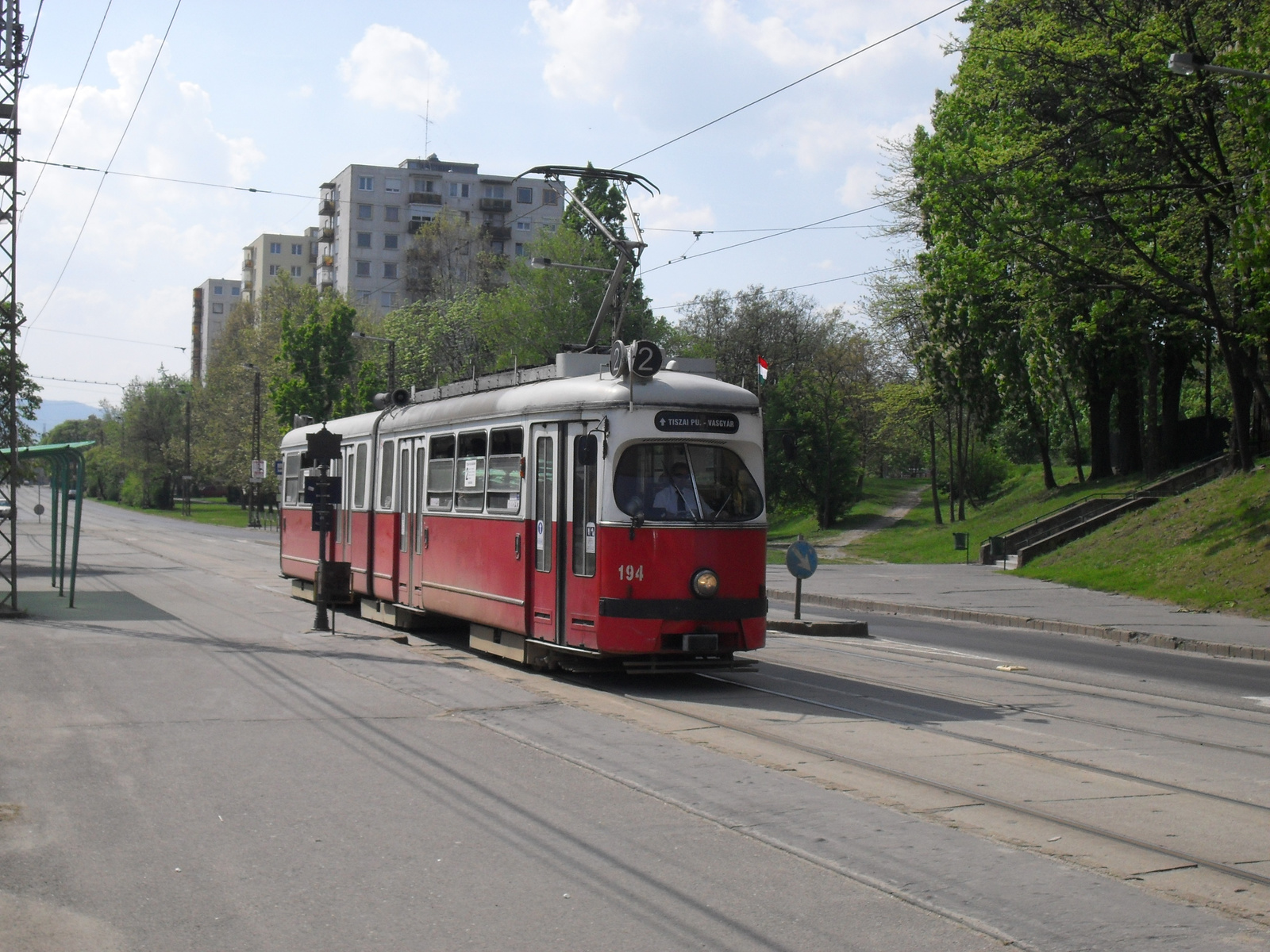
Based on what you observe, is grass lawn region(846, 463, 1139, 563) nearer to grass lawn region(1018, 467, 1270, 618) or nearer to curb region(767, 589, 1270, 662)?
grass lawn region(1018, 467, 1270, 618)

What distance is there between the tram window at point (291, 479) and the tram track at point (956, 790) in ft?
44.0

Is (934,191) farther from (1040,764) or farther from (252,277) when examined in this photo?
(252,277)

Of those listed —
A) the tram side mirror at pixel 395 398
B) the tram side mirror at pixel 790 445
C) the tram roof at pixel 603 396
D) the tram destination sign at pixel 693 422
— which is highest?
the tram side mirror at pixel 395 398

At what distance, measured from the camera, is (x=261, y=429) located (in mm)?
79000

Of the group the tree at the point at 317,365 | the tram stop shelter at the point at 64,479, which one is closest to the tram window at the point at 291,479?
the tram stop shelter at the point at 64,479

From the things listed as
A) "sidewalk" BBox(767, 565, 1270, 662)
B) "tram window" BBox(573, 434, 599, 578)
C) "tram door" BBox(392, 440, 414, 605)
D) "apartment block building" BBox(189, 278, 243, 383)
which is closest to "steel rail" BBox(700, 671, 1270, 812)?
"tram window" BBox(573, 434, 599, 578)

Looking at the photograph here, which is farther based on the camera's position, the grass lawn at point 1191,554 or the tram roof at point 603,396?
the grass lawn at point 1191,554

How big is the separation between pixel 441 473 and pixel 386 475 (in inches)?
105

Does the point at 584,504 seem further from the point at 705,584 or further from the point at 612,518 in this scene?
the point at 705,584

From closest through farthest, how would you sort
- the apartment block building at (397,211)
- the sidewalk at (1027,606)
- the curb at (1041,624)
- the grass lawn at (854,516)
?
the curb at (1041,624), the sidewalk at (1027,606), the grass lawn at (854,516), the apartment block building at (397,211)

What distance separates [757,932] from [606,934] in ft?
2.00

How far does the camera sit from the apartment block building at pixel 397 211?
379ft

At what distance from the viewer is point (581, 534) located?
12.4m

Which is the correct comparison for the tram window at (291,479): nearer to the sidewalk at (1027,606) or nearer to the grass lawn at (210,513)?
the sidewalk at (1027,606)
